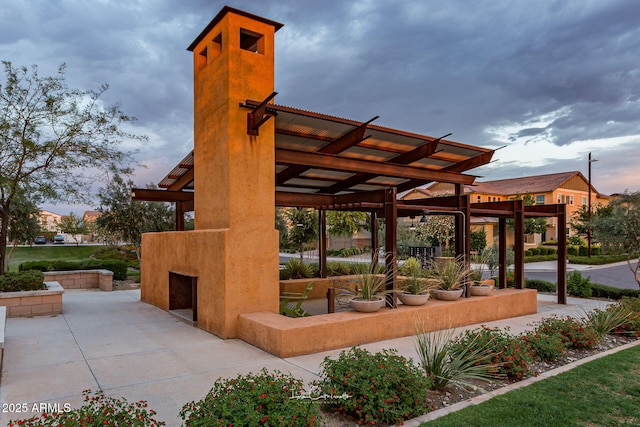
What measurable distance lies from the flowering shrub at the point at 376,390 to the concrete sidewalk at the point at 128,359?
3.78ft

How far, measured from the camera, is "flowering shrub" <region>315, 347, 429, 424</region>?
3.67 meters

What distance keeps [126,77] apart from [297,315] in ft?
27.3

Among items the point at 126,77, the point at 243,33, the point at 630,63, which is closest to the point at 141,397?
the point at 243,33

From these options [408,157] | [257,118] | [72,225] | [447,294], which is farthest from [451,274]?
[72,225]

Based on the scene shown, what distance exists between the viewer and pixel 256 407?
3246 millimetres

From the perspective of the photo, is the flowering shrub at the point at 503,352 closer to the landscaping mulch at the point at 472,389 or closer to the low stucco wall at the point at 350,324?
the landscaping mulch at the point at 472,389

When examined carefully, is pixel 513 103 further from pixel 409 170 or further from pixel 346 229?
pixel 346 229

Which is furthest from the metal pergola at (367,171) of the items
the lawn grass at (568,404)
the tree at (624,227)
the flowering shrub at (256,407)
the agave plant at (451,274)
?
the flowering shrub at (256,407)

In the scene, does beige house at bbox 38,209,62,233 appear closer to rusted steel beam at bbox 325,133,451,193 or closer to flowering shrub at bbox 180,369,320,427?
rusted steel beam at bbox 325,133,451,193

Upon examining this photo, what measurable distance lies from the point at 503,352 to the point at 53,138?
1120 centimetres

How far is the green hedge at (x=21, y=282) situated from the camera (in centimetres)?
927

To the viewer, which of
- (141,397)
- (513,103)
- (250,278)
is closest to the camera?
(141,397)

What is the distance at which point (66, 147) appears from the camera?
10.6 metres

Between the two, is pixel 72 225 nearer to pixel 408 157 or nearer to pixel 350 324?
pixel 408 157
